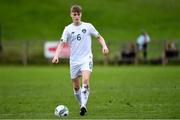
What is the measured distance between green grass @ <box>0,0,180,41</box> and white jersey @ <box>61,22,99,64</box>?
188 ft

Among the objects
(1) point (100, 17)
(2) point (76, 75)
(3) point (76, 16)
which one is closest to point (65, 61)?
(1) point (100, 17)

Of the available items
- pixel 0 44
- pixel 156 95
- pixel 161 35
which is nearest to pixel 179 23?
pixel 161 35

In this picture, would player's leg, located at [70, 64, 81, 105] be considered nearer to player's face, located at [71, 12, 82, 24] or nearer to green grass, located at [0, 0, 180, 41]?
player's face, located at [71, 12, 82, 24]

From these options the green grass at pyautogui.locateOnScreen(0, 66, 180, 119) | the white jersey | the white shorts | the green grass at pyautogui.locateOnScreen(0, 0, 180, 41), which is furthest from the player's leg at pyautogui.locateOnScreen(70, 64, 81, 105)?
the green grass at pyautogui.locateOnScreen(0, 0, 180, 41)

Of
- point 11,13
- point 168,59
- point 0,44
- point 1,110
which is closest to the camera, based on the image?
point 1,110

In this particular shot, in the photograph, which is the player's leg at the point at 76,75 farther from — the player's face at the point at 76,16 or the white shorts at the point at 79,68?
the player's face at the point at 76,16

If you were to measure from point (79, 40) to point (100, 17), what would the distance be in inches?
2638

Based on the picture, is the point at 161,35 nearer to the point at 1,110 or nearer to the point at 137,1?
the point at 137,1

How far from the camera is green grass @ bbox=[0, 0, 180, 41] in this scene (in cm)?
7806

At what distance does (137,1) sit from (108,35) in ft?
41.9

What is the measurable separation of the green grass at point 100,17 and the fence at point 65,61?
18.0 meters

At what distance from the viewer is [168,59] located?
50.7 meters

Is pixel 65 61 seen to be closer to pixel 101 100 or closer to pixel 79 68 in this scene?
pixel 101 100

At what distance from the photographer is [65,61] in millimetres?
52031
